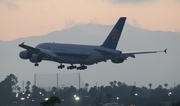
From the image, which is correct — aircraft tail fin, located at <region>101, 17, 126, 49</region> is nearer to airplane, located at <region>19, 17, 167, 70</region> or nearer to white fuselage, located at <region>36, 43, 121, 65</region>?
airplane, located at <region>19, 17, 167, 70</region>

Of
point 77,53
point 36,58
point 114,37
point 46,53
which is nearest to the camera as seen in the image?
point 46,53

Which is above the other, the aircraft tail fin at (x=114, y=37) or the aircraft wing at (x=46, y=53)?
the aircraft tail fin at (x=114, y=37)

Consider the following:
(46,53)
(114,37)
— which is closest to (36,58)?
(46,53)

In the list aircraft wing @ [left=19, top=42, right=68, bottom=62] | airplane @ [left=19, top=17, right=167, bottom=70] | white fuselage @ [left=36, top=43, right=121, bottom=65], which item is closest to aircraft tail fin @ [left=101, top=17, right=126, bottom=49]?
airplane @ [left=19, top=17, right=167, bottom=70]

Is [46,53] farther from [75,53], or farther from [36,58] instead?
[75,53]

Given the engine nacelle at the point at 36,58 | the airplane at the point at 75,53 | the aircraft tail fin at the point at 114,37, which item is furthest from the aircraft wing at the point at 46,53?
the aircraft tail fin at the point at 114,37

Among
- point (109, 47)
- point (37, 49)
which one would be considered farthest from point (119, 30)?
point (37, 49)

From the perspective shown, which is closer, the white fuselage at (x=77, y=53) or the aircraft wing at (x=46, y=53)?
the white fuselage at (x=77, y=53)

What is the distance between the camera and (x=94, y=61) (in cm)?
15888

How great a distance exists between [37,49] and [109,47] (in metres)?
15.8

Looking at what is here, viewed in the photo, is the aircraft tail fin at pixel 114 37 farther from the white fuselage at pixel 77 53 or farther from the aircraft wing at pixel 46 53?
the aircraft wing at pixel 46 53

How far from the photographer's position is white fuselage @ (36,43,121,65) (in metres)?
157

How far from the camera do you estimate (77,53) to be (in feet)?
529

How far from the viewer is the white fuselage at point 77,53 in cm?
15738
